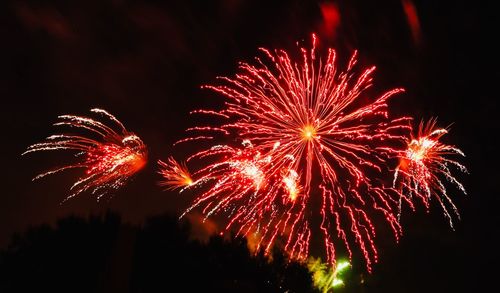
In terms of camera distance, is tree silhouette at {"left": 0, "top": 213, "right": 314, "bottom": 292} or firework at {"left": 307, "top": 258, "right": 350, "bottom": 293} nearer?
tree silhouette at {"left": 0, "top": 213, "right": 314, "bottom": 292}

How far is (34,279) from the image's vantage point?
664 inches

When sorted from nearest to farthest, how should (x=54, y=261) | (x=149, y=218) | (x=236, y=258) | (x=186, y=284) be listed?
(x=54, y=261), (x=186, y=284), (x=149, y=218), (x=236, y=258)

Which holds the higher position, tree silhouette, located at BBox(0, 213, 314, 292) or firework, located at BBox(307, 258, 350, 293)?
firework, located at BBox(307, 258, 350, 293)

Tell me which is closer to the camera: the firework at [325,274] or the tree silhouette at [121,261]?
the tree silhouette at [121,261]

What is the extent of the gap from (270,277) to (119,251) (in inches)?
293

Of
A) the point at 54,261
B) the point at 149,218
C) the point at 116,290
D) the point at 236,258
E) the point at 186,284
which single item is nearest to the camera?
the point at 116,290

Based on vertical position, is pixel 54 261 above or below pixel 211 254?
below

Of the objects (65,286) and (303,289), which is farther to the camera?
(303,289)

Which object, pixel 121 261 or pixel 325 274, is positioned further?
pixel 325 274

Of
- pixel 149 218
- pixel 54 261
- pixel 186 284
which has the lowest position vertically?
pixel 54 261

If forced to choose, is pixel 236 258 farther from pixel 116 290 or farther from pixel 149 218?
pixel 116 290

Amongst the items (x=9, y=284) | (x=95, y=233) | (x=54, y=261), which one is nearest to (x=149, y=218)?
(x=95, y=233)

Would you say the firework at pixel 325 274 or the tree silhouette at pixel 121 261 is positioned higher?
the firework at pixel 325 274

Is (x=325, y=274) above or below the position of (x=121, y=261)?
above
